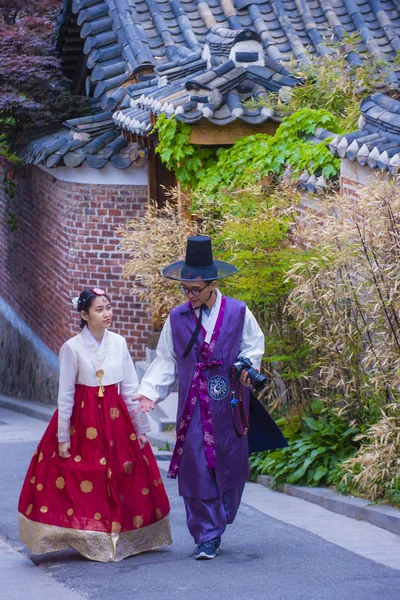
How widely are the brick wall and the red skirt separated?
731cm

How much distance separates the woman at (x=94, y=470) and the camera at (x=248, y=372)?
0.71m

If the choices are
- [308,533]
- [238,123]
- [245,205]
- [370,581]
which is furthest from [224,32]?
Result: [370,581]

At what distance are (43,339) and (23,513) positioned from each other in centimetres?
1010

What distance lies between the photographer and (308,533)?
7.15 metres

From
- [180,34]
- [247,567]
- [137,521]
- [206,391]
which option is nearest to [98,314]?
[206,391]

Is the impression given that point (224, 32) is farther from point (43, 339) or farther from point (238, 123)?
point (43, 339)

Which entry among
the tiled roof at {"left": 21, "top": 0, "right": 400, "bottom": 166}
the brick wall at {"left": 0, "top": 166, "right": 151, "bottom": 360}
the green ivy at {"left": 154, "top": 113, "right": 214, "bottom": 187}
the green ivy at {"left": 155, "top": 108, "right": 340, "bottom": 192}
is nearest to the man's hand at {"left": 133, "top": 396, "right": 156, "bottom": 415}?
the green ivy at {"left": 155, "top": 108, "right": 340, "bottom": 192}

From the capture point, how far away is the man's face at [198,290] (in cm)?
645

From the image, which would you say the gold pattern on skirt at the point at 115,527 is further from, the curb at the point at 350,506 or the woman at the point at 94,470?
the curb at the point at 350,506

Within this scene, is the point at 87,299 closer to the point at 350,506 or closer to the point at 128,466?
the point at 128,466

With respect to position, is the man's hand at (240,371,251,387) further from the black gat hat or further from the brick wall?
the brick wall

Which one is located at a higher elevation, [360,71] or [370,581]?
[360,71]

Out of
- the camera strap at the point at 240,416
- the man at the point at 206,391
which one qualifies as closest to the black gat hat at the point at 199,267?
the man at the point at 206,391

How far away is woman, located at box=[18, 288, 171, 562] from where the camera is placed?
6469mm
